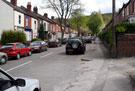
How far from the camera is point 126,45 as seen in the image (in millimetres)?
13945

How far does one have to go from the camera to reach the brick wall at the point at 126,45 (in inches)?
546

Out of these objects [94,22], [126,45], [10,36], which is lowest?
[126,45]

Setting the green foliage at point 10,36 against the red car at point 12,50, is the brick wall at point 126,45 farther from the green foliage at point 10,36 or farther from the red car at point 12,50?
the green foliage at point 10,36

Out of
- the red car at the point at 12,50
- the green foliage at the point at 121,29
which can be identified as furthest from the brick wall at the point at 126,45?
the red car at the point at 12,50

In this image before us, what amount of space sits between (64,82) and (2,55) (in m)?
6.78

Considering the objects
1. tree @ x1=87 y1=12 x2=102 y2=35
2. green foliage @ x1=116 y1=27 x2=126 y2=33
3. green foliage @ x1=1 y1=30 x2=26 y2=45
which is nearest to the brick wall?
green foliage @ x1=116 y1=27 x2=126 y2=33

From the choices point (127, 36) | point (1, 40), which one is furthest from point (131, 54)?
point (1, 40)

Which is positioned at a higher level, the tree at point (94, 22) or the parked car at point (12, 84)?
the tree at point (94, 22)

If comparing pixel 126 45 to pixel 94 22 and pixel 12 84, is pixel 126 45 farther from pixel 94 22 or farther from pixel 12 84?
pixel 94 22

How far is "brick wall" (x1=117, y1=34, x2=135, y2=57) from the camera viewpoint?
13875mm

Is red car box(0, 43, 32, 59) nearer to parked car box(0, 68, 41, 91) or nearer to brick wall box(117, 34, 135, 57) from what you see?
brick wall box(117, 34, 135, 57)

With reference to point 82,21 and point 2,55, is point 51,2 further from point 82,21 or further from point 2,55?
point 2,55

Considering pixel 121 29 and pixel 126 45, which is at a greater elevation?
pixel 121 29

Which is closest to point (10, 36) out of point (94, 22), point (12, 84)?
point (12, 84)
